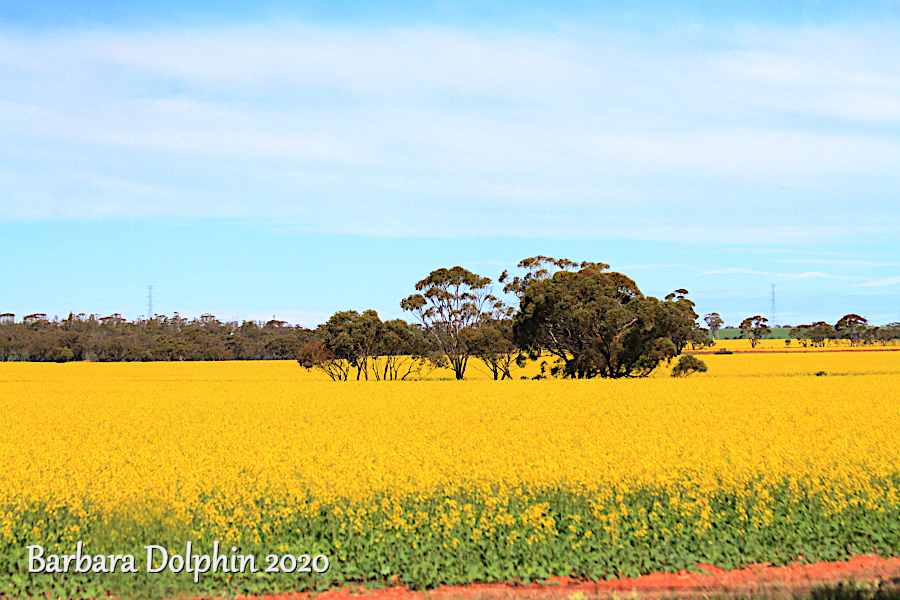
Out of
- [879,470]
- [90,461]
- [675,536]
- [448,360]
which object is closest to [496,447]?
[675,536]

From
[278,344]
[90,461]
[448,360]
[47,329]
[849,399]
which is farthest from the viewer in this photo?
[47,329]

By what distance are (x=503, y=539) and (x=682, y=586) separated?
2205 millimetres

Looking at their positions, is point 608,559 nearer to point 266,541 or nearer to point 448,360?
point 266,541

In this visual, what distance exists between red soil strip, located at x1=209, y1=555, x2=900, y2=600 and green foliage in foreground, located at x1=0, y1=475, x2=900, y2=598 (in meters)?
0.13

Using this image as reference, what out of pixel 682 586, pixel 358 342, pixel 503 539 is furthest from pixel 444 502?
pixel 358 342

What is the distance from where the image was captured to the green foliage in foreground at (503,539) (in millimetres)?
8289

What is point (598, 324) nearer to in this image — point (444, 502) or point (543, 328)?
point (543, 328)

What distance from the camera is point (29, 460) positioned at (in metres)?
13.7

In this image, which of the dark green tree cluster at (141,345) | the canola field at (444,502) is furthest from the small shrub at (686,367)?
the dark green tree cluster at (141,345)

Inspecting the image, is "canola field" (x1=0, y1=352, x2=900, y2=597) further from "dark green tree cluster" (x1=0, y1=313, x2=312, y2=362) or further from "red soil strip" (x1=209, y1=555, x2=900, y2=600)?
"dark green tree cluster" (x1=0, y1=313, x2=312, y2=362)

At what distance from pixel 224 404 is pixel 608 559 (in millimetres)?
22130

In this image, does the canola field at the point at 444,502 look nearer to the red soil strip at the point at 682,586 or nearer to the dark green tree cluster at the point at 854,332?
the red soil strip at the point at 682,586

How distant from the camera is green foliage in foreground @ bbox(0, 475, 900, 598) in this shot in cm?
829

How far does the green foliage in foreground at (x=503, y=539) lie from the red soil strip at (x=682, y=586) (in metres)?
0.13
